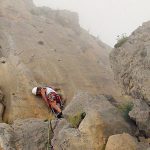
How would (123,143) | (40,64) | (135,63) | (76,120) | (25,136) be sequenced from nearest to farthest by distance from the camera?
(123,143) → (135,63) → (76,120) → (25,136) → (40,64)

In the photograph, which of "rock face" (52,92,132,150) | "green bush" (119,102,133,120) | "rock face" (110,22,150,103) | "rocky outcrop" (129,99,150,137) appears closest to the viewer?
"rock face" (52,92,132,150)

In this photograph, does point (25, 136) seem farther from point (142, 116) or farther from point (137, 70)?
point (137, 70)

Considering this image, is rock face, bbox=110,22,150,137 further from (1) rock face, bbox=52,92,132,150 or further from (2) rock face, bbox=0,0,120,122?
(2) rock face, bbox=0,0,120,122

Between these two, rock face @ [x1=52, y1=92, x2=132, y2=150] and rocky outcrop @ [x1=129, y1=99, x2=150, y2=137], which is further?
rocky outcrop @ [x1=129, y1=99, x2=150, y2=137]

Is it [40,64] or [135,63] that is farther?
[40,64]

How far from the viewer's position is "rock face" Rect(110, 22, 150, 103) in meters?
17.4

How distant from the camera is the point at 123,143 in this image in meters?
16.1

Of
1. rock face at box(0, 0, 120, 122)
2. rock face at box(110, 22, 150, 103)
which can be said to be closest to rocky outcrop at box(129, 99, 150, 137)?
rock face at box(110, 22, 150, 103)

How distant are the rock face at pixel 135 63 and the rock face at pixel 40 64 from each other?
898cm

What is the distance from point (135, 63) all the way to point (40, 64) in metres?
15.2

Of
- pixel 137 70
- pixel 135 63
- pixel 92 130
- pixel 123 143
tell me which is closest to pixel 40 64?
pixel 135 63

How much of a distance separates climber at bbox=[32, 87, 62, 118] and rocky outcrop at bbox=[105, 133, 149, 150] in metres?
10.4

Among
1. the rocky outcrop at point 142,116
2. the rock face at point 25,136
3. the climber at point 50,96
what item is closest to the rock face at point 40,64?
the climber at point 50,96

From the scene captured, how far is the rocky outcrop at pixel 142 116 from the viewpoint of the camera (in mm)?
17234
